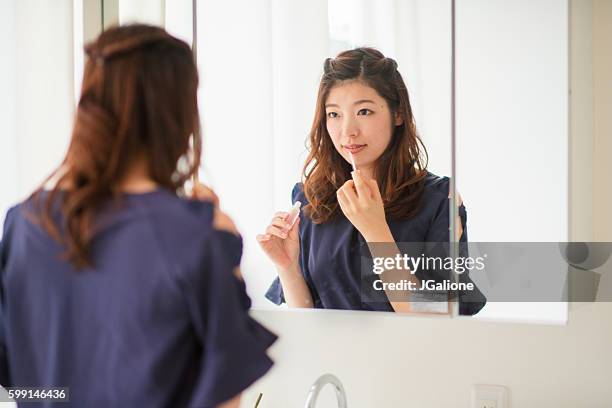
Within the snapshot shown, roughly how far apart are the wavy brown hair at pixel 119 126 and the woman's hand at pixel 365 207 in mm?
550

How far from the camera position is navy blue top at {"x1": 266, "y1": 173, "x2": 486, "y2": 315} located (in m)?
1.33

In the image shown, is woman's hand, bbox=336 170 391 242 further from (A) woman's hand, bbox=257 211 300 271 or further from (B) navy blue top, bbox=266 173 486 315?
(A) woman's hand, bbox=257 211 300 271

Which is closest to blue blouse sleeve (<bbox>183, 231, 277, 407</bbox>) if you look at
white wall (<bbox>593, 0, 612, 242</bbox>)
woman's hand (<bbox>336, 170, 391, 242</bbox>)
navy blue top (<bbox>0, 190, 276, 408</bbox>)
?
navy blue top (<bbox>0, 190, 276, 408</bbox>)

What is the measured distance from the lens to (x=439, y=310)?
134cm

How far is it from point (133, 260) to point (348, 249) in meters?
0.63

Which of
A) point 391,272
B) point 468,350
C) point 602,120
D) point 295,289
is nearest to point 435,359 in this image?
point 468,350

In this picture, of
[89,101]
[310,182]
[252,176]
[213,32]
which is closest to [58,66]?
[213,32]

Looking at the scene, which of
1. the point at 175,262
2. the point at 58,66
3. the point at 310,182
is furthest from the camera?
the point at 58,66

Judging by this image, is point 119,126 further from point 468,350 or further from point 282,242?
point 468,350

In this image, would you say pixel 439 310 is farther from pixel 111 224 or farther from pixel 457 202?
pixel 111 224

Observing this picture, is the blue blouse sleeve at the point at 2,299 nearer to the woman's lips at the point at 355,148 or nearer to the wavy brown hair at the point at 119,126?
the wavy brown hair at the point at 119,126

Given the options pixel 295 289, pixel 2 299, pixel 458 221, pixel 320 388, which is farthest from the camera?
pixel 295 289

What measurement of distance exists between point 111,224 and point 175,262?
0.32 ft

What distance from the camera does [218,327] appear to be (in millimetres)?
820
